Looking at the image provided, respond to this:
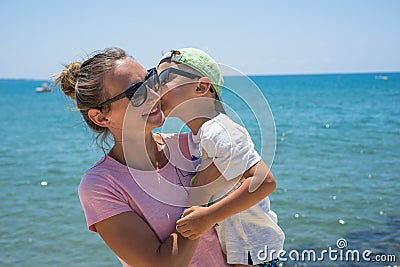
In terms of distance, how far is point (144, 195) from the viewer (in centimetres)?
202

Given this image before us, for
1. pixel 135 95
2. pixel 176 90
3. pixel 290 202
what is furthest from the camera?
pixel 290 202

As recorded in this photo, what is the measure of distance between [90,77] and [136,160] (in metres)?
0.41

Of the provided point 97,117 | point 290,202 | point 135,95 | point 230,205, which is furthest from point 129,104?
point 290,202

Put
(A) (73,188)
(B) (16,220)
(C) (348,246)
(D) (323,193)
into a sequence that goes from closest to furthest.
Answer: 1. (C) (348,246)
2. (B) (16,220)
3. (D) (323,193)
4. (A) (73,188)

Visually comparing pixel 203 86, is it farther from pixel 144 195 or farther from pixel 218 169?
pixel 144 195

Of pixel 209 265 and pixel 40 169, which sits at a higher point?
pixel 209 265

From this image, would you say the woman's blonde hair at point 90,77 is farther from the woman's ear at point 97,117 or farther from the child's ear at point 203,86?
the child's ear at point 203,86

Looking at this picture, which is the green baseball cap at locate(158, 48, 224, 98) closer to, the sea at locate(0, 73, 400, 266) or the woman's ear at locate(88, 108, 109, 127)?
the sea at locate(0, 73, 400, 266)

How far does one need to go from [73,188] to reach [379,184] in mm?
7166

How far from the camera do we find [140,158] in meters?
2.11

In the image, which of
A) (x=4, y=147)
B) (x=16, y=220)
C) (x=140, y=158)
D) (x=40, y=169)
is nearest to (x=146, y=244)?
(x=140, y=158)

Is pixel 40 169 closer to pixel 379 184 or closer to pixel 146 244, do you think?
pixel 379 184

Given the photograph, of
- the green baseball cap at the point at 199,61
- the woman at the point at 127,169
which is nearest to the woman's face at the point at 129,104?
the woman at the point at 127,169

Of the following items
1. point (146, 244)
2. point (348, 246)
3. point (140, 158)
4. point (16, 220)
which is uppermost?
point (140, 158)
